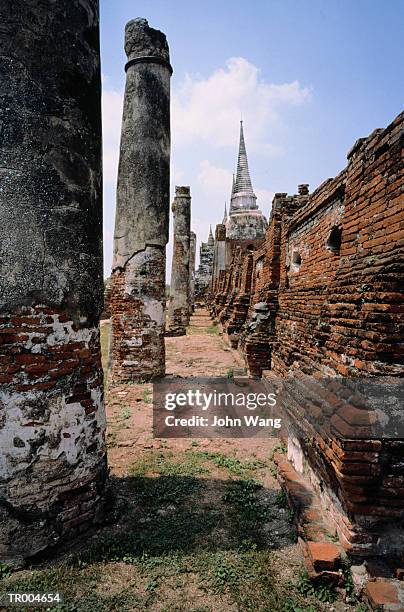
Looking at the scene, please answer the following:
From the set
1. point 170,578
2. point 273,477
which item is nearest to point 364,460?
point 170,578

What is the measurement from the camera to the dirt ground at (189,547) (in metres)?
2.28

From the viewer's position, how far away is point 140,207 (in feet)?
23.2

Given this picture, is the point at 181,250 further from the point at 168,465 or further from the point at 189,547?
the point at 189,547

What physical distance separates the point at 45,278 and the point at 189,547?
2179 millimetres

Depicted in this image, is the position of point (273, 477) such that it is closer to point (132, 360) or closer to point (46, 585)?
point (46, 585)

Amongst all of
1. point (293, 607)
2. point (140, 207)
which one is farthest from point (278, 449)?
point (140, 207)

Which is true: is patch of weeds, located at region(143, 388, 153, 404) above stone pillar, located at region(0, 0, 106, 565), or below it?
below

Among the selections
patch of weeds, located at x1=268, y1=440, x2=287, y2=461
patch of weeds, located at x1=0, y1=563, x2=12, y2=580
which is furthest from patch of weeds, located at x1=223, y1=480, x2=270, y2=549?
patch of weeds, located at x1=0, y1=563, x2=12, y2=580

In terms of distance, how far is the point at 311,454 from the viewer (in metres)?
3.16

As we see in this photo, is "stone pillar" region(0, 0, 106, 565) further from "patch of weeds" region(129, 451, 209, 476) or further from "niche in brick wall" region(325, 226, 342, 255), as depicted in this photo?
"niche in brick wall" region(325, 226, 342, 255)

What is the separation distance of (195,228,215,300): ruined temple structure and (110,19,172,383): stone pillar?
105 ft
